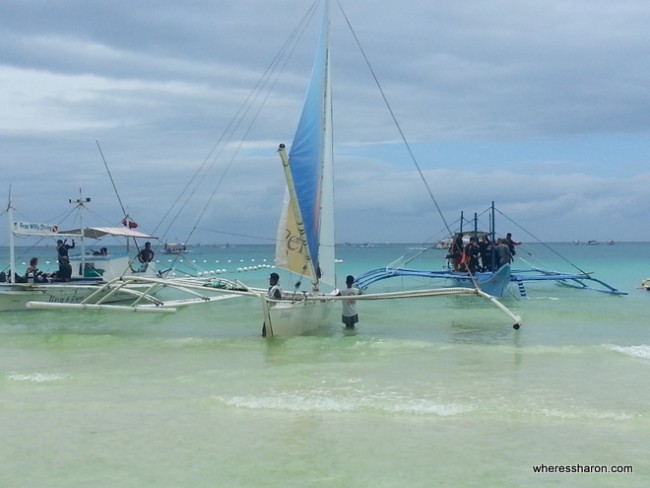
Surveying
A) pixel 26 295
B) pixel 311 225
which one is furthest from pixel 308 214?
pixel 26 295

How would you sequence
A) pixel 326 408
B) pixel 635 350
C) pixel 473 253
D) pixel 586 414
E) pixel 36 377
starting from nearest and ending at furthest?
pixel 586 414 → pixel 326 408 → pixel 36 377 → pixel 635 350 → pixel 473 253

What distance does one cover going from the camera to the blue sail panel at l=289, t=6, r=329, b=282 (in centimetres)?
1528

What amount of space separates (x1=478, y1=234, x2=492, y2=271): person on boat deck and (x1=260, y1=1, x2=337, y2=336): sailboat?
11559 millimetres

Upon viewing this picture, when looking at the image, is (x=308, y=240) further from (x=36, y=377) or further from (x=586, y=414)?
(x=586, y=414)

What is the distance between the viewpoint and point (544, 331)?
674 inches

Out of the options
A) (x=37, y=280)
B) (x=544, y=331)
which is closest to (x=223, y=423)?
(x=544, y=331)

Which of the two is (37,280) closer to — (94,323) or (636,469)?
(94,323)

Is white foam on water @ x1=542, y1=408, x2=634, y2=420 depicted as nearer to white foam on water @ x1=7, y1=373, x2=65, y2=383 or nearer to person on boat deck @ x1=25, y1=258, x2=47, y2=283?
white foam on water @ x1=7, y1=373, x2=65, y2=383

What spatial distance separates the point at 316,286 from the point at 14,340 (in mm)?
6830

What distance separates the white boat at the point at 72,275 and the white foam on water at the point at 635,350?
11.0m

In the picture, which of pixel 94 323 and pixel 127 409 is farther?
pixel 94 323

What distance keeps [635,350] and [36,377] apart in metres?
10.7

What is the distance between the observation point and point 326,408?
31.0ft

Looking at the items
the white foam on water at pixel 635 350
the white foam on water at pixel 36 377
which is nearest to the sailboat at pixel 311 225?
the white foam on water at pixel 635 350
